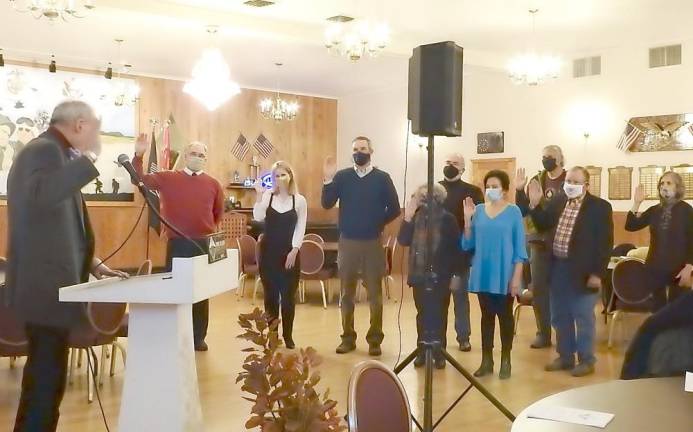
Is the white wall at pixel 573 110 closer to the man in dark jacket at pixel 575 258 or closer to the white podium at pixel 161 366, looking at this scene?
the man in dark jacket at pixel 575 258

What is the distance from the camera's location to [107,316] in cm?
432

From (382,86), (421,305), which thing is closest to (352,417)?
(421,305)

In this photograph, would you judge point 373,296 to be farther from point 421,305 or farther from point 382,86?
point 382,86

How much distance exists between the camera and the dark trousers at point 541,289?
602cm

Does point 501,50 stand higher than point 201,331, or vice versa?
point 501,50

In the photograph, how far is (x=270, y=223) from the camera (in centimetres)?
589

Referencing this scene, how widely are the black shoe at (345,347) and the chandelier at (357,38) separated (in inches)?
131

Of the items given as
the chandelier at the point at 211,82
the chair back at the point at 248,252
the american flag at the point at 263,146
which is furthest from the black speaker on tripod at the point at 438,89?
the american flag at the point at 263,146

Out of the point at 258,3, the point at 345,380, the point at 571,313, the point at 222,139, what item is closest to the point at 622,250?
the point at 571,313

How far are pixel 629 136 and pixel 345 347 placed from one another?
5.80 metres

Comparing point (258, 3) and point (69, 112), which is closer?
point (69, 112)

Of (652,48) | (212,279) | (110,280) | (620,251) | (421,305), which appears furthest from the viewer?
(652,48)

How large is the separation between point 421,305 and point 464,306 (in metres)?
0.81

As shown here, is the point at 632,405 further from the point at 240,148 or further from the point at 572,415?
the point at 240,148
